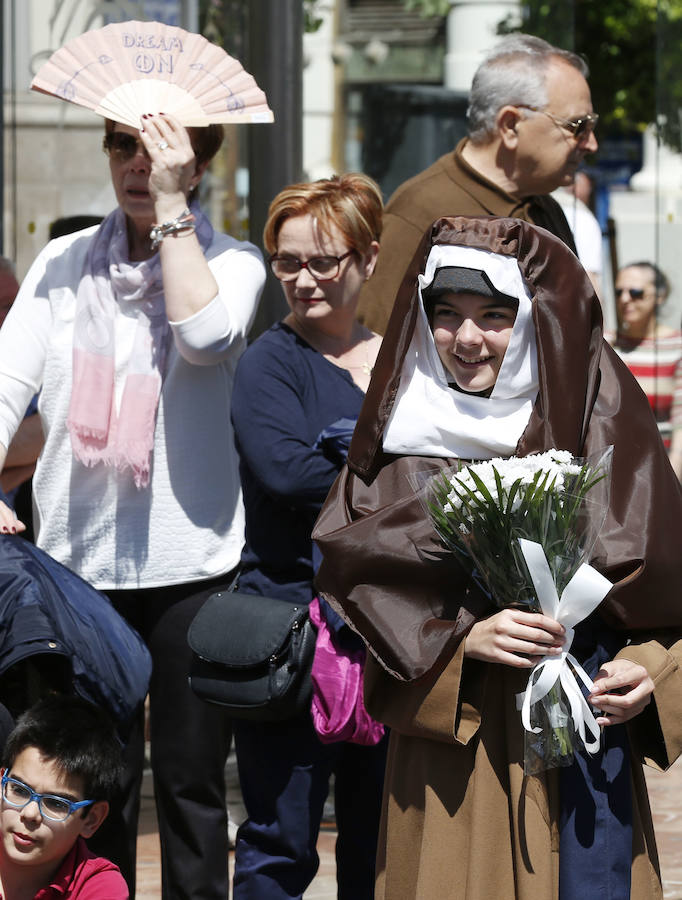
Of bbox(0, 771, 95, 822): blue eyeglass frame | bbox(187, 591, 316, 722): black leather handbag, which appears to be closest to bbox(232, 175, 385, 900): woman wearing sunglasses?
bbox(187, 591, 316, 722): black leather handbag

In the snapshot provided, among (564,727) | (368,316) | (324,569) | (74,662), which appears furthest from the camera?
(368,316)

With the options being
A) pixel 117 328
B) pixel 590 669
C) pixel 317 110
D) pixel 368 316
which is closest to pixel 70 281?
pixel 117 328

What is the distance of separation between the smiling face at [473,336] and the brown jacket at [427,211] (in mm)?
1448

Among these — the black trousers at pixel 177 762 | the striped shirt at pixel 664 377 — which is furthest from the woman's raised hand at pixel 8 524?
the striped shirt at pixel 664 377

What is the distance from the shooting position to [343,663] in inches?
138

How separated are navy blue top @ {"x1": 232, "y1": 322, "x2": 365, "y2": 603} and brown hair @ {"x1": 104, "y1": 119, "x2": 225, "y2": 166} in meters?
0.55

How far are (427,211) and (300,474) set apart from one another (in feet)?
4.41

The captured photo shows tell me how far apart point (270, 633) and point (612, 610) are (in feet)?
3.05

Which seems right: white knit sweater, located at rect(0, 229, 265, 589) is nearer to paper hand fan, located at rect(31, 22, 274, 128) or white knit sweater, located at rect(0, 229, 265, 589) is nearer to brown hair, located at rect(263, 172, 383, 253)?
brown hair, located at rect(263, 172, 383, 253)

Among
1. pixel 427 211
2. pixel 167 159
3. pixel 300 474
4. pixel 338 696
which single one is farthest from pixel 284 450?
pixel 427 211

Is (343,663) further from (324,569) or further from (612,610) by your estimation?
Answer: (612,610)

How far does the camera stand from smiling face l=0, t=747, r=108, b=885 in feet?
10.7

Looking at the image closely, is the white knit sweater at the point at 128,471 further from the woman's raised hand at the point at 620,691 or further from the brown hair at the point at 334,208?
the woman's raised hand at the point at 620,691

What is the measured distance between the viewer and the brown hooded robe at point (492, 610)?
9.32 feet
